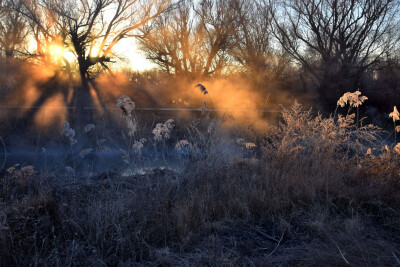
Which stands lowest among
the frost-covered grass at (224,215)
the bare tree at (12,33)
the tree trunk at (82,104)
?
the frost-covered grass at (224,215)

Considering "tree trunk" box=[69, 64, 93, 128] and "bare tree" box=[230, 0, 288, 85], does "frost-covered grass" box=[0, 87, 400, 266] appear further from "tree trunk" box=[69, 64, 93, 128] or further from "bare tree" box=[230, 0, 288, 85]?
"bare tree" box=[230, 0, 288, 85]

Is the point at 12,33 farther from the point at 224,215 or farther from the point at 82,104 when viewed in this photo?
the point at 224,215

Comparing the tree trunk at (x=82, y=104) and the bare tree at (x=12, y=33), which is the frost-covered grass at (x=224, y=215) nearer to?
the tree trunk at (x=82, y=104)

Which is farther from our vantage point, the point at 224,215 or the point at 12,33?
the point at 12,33

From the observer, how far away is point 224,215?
4.52 m

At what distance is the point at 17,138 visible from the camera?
13.9m

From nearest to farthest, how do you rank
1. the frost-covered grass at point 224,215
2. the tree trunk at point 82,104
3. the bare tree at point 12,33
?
the frost-covered grass at point 224,215
the tree trunk at point 82,104
the bare tree at point 12,33

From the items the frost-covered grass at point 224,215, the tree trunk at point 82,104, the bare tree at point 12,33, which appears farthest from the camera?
the bare tree at point 12,33

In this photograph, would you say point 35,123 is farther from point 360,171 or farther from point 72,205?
point 360,171

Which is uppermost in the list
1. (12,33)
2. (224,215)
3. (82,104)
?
(12,33)

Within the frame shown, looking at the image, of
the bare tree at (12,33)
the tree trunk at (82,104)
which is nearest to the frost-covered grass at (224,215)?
the tree trunk at (82,104)

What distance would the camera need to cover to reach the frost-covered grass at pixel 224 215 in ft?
11.6

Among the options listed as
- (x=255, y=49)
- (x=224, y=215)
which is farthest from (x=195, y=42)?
(x=224, y=215)

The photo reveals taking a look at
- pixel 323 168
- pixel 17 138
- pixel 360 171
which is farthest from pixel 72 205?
pixel 17 138
